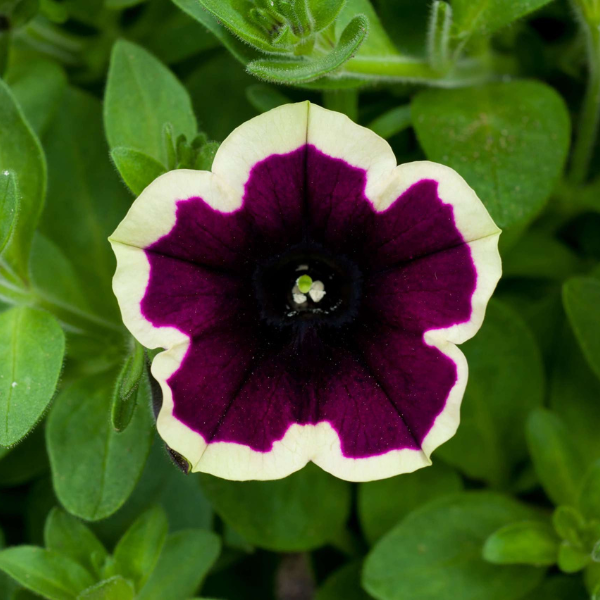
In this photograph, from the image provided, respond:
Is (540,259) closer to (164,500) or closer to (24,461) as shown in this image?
(164,500)

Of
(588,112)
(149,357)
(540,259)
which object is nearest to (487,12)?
(588,112)

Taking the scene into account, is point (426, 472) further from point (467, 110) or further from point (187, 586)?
point (467, 110)

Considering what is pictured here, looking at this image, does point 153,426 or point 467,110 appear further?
point 467,110

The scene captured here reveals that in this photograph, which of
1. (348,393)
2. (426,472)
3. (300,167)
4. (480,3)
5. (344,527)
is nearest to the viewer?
(300,167)

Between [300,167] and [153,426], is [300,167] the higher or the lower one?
the higher one

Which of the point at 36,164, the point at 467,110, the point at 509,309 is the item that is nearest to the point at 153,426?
the point at 36,164

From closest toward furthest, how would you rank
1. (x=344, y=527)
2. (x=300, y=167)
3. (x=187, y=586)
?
1. (x=300, y=167)
2. (x=187, y=586)
3. (x=344, y=527)
